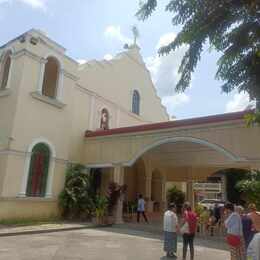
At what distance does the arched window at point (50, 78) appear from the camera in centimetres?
1642

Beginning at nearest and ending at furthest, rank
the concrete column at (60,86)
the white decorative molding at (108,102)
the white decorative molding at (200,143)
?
the white decorative molding at (200,143)
the concrete column at (60,86)
the white decorative molding at (108,102)

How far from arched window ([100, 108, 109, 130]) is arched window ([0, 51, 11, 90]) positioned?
6.44m

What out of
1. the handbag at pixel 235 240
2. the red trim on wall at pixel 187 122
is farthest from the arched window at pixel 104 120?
the handbag at pixel 235 240

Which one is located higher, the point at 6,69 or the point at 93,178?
the point at 6,69

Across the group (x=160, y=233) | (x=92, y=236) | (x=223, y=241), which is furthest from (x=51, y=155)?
(x=223, y=241)

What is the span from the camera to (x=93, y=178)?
727 inches

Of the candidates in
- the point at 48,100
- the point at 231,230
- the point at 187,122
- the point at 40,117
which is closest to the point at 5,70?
the point at 48,100

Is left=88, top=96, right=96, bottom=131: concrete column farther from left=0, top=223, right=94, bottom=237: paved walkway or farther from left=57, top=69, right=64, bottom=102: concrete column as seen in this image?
left=0, top=223, right=94, bottom=237: paved walkway

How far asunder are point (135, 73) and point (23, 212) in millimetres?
14269

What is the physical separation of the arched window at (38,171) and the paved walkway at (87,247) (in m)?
3.22

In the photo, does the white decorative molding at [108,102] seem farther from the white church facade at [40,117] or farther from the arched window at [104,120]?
the arched window at [104,120]

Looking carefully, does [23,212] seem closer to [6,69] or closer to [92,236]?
[92,236]

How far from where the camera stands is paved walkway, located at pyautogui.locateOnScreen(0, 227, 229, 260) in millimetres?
7965

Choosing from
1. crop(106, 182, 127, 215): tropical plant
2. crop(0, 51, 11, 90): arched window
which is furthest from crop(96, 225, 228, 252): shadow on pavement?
crop(0, 51, 11, 90): arched window
